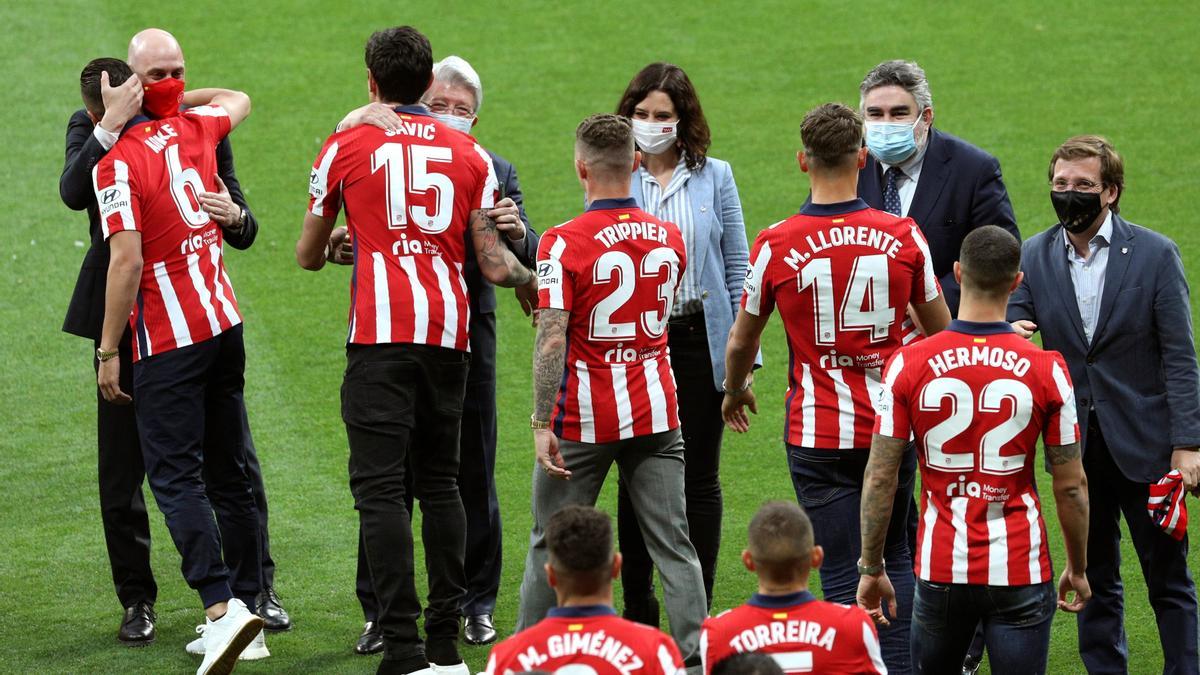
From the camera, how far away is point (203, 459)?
210 inches

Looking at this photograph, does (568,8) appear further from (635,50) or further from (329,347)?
(329,347)

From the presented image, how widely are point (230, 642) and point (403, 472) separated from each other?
75 centimetres

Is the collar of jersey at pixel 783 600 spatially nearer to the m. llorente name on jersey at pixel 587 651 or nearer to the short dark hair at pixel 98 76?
the m. llorente name on jersey at pixel 587 651

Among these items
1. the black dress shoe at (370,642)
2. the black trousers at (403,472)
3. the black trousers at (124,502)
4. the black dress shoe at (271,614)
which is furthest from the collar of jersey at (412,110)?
the black dress shoe at (271,614)

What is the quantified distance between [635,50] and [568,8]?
3.99ft

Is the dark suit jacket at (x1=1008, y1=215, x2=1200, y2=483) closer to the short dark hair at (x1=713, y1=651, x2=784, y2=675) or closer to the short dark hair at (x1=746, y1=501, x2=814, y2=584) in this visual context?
the short dark hair at (x1=746, y1=501, x2=814, y2=584)

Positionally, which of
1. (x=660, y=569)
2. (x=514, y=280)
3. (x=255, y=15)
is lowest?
(x=660, y=569)

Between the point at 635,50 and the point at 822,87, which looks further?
the point at 635,50

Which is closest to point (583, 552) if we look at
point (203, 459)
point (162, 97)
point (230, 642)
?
point (230, 642)

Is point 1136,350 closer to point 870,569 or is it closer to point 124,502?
point 870,569

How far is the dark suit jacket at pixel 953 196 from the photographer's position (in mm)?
5086

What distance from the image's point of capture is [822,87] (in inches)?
481

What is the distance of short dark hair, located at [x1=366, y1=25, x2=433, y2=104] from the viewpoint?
15.0 ft

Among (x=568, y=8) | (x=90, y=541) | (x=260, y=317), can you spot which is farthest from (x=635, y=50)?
(x=90, y=541)
